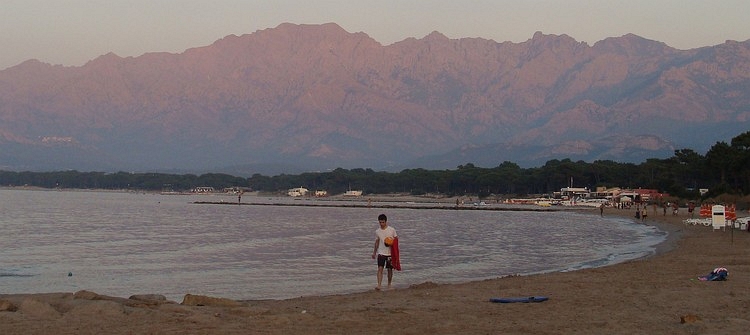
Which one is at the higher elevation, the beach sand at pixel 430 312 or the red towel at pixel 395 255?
the red towel at pixel 395 255

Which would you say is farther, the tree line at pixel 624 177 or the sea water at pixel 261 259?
the tree line at pixel 624 177

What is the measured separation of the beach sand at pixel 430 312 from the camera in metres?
12.5

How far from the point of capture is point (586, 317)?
44.6 feet

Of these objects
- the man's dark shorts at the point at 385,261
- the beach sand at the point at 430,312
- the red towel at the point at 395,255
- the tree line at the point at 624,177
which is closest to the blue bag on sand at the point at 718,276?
the beach sand at the point at 430,312

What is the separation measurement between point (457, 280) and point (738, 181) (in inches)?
3398

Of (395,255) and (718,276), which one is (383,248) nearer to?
(395,255)

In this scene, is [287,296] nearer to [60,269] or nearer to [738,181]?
[60,269]

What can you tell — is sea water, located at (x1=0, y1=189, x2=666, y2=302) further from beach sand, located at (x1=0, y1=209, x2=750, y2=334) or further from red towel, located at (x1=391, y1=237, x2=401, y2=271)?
beach sand, located at (x1=0, y1=209, x2=750, y2=334)

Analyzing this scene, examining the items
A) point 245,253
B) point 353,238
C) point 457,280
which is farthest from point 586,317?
point 353,238

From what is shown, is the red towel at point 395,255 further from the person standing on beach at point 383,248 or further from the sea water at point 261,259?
the sea water at point 261,259

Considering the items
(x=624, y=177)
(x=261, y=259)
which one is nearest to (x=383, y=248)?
(x=261, y=259)

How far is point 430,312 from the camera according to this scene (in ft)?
47.3

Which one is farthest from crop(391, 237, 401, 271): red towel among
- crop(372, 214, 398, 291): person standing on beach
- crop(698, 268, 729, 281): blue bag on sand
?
crop(698, 268, 729, 281): blue bag on sand

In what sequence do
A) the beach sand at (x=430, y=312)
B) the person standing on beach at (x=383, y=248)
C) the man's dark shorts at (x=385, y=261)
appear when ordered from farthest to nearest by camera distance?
the man's dark shorts at (x=385, y=261), the person standing on beach at (x=383, y=248), the beach sand at (x=430, y=312)
